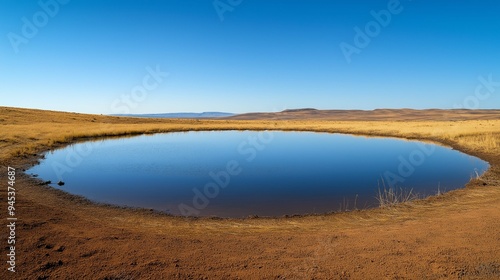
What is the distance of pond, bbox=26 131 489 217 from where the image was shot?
1249cm

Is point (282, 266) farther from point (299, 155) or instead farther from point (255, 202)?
point (299, 155)

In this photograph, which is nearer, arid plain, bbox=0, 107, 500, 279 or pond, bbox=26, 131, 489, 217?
arid plain, bbox=0, 107, 500, 279

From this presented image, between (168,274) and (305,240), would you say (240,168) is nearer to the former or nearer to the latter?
(305,240)

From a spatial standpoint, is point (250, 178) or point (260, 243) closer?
point (260, 243)

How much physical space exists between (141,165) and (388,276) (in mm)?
18180

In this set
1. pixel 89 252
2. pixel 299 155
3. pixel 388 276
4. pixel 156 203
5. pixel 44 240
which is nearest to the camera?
pixel 388 276

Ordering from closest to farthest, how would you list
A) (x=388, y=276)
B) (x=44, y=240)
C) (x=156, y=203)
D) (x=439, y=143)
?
(x=388, y=276) → (x=44, y=240) → (x=156, y=203) → (x=439, y=143)

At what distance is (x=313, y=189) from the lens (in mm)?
14609

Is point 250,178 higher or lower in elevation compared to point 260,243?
lower

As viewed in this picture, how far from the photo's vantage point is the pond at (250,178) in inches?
492

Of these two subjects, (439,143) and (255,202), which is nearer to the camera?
(255,202)

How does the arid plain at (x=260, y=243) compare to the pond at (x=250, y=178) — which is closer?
the arid plain at (x=260, y=243)

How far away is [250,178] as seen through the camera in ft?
55.9

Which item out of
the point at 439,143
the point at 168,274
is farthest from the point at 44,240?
the point at 439,143
